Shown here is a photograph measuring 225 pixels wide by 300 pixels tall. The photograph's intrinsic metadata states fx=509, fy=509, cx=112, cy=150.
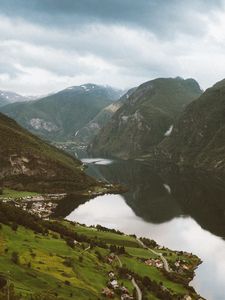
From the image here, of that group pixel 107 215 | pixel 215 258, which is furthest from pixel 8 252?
pixel 107 215

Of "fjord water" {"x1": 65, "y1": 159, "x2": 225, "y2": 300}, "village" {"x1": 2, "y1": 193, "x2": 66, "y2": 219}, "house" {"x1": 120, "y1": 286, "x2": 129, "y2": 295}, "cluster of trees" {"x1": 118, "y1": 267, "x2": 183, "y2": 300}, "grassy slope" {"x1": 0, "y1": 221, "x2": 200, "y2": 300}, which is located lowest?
"village" {"x1": 2, "y1": 193, "x2": 66, "y2": 219}

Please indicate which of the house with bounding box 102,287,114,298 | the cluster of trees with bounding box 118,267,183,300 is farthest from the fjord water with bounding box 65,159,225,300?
the house with bounding box 102,287,114,298

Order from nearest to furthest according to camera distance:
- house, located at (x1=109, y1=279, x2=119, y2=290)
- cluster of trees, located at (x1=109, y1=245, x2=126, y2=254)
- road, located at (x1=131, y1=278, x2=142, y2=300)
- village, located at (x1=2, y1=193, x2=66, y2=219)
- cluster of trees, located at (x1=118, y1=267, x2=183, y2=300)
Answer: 1. road, located at (x1=131, y1=278, x2=142, y2=300)
2. house, located at (x1=109, y1=279, x2=119, y2=290)
3. cluster of trees, located at (x1=118, y1=267, x2=183, y2=300)
4. cluster of trees, located at (x1=109, y1=245, x2=126, y2=254)
5. village, located at (x1=2, y1=193, x2=66, y2=219)

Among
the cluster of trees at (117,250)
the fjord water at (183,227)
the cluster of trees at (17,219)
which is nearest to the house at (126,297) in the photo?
the fjord water at (183,227)

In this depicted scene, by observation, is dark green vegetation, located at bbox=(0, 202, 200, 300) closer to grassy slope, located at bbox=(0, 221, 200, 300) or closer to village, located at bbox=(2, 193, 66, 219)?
grassy slope, located at bbox=(0, 221, 200, 300)

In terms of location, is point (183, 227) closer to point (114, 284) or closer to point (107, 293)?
point (114, 284)

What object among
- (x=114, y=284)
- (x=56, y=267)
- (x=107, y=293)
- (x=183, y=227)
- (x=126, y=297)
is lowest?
(x=183, y=227)

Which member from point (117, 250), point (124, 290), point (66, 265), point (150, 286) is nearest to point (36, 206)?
point (117, 250)
